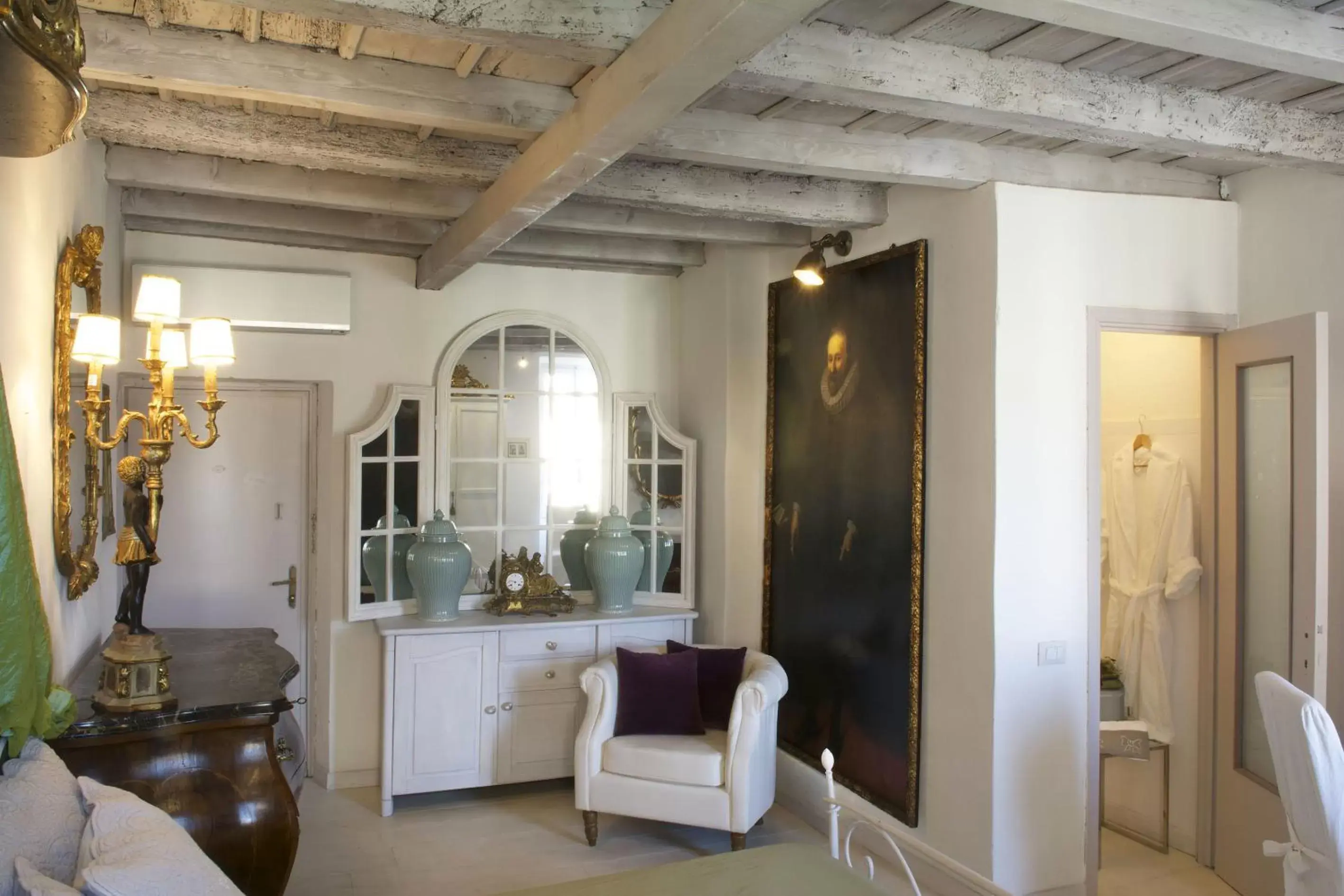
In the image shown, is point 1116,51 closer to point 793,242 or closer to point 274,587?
point 793,242

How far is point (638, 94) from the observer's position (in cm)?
207

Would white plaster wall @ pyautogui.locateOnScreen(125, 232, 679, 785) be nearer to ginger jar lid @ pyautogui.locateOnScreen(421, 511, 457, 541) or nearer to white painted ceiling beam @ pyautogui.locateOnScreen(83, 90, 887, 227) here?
ginger jar lid @ pyautogui.locateOnScreen(421, 511, 457, 541)

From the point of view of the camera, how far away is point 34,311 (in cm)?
248

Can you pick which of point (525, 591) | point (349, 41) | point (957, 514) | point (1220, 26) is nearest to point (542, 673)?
point (525, 591)

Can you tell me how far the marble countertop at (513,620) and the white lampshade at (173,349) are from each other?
1.88 m

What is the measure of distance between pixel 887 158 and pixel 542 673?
2796mm

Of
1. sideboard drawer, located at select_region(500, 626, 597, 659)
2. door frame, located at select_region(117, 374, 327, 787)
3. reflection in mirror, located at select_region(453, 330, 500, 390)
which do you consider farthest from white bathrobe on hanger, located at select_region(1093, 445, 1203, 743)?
door frame, located at select_region(117, 374, 327, 787)

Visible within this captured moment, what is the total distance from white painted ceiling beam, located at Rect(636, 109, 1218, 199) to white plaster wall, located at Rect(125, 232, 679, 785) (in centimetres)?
230

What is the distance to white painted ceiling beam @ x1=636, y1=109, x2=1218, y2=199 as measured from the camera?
2.88 metres

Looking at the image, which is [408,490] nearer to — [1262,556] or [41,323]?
[41,323]

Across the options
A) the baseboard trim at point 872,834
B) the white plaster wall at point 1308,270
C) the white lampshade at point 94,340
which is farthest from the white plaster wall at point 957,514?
the white lampshade at point 94,340

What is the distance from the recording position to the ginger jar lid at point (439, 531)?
4.64 metres

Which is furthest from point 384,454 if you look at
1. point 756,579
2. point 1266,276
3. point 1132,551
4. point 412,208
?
point 1266,276

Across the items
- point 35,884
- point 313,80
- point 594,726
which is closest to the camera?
point 35,884
